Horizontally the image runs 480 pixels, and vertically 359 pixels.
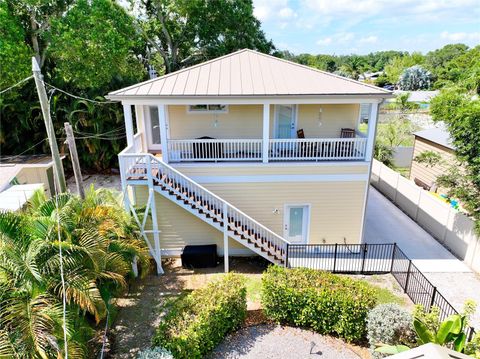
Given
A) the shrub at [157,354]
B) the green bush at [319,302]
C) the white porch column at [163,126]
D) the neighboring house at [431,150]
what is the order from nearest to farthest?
the shrub at [157,354] < the green bush at [319,302] < the white porch column at [163,126] < the neighboring house at [431,150]

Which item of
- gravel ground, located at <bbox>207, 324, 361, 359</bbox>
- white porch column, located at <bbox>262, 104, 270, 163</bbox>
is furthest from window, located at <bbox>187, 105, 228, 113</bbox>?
gravel ground, located at <bbox>207, 324, 361, 359</bbox>

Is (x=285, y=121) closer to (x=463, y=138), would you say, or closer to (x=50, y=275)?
(x=463, y=138)

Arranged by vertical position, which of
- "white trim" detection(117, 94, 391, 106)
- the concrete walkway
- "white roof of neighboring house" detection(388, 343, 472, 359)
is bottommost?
the concrete walkway

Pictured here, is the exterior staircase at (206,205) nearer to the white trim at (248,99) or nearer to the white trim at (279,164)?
the white trim at (279,164)

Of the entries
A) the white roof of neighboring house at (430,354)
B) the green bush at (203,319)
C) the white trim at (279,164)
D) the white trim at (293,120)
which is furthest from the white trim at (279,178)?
the white roof of neighboring house at (430,354)

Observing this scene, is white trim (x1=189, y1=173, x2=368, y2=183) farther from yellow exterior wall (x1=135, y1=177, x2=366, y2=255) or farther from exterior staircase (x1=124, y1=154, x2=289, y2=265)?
exterior staircase (x1=124, y1=154, x2=289, y2=265)

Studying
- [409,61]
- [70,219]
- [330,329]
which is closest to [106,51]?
[70,219]

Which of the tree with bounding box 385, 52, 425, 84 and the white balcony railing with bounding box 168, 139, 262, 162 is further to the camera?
the tree with bounding box 385, 52, 425, 84
